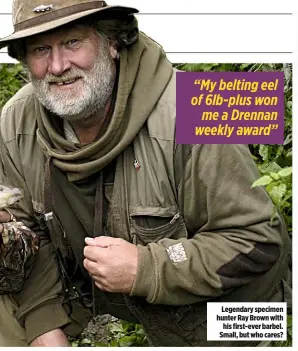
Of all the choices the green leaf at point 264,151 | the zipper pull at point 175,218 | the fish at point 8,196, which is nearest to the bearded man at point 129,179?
the zipper pull at point 175,218

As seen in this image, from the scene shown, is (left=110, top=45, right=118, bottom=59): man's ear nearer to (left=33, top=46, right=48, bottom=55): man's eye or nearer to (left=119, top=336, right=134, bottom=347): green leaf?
(left=33, top=46, right=48, bottom=55): man's eye

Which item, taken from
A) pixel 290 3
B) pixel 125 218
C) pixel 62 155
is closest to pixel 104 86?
pixel 62 155

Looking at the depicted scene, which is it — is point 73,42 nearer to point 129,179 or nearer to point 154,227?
point 129,179

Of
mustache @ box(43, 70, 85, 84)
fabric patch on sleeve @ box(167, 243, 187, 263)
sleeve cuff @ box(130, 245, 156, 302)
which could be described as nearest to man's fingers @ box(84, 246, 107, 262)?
sleeve cuff @ box(130, 245, 156, 302)

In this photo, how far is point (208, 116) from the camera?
3107 millimetres

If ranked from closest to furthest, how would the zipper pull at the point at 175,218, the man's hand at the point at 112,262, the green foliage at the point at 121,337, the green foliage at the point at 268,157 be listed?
1. the man's hand at the point at 112,262
2. the zipper pull at the point at 175,218
3. the green foliage at the point at 268,157
4. the green foliage at the point at 121,337

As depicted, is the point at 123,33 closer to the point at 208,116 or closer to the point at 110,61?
the point at 110,61

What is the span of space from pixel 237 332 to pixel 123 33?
120 cm

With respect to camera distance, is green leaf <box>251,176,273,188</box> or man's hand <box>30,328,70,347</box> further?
man's hand <box>30,328,70,347</box>

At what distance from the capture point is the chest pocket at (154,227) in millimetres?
3084

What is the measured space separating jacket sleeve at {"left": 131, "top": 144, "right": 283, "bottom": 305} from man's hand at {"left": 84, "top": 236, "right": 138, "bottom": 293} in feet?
0.10

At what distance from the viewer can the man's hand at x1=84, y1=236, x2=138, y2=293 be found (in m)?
2.97

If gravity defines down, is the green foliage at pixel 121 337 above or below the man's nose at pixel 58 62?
below

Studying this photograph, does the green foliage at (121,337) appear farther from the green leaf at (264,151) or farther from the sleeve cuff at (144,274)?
the green leaf at (264,151)
